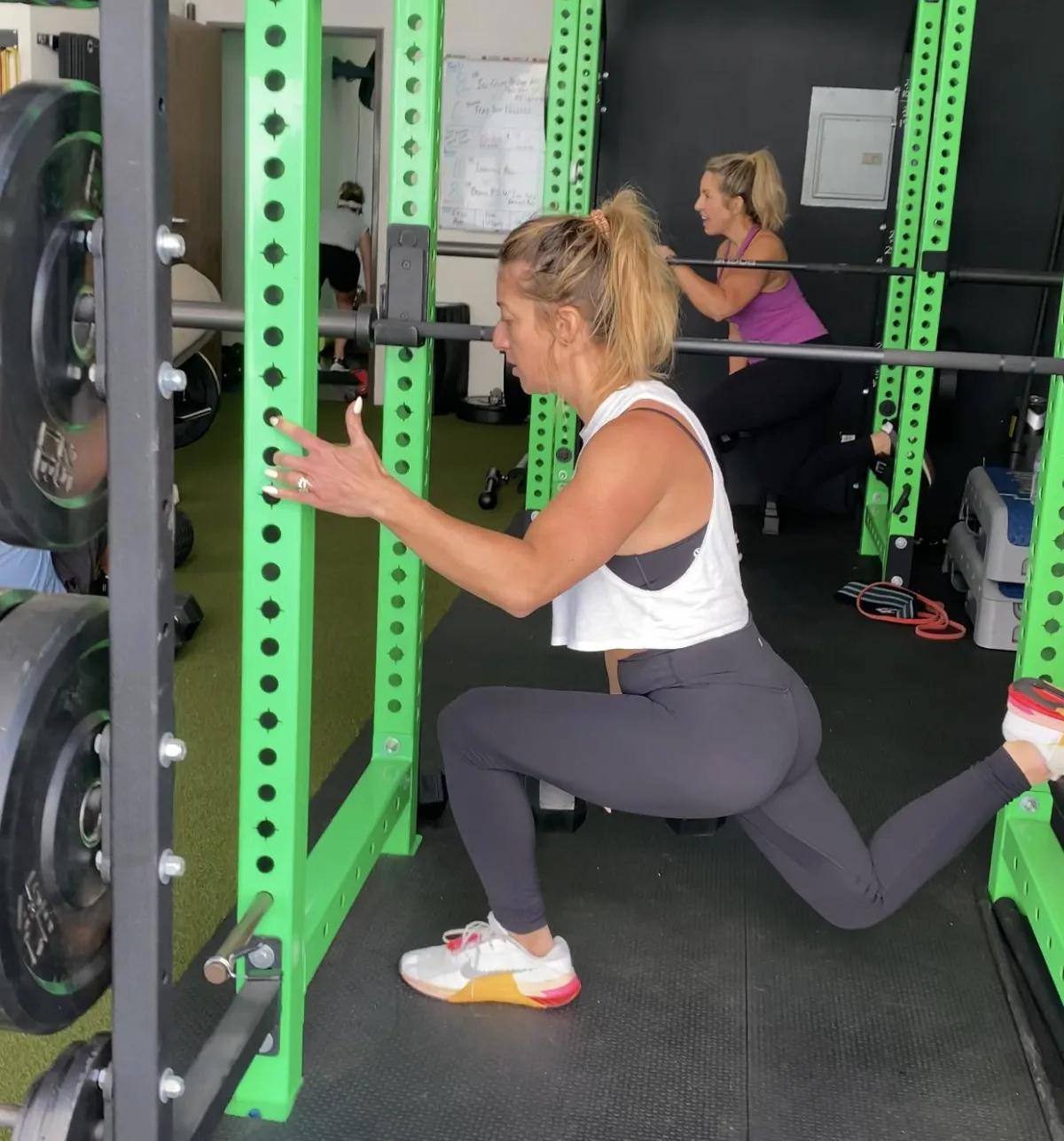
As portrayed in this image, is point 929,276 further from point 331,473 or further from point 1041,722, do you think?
point 331,473

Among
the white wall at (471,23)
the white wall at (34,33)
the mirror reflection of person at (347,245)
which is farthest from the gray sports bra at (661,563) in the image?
the mirror reflection of person at (347,245)

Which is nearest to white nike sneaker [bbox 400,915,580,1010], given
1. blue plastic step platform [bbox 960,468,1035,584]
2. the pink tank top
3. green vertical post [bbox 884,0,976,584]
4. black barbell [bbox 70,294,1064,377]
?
black barbell [bbox 70,294,1064,377]

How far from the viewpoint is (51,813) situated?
3.86 ft

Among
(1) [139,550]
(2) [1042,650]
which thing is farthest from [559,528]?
(2) [1042,650]

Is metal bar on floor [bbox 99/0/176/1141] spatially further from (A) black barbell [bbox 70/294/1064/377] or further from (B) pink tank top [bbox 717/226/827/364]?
(B) pink tank top [bbox 717/226/827/364]

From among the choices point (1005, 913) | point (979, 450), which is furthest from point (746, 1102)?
point (979, 450)

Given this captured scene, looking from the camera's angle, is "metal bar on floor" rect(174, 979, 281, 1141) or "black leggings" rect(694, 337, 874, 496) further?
"black leggings" rect(694, 337, 874, 496)

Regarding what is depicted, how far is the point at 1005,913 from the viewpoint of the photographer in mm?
2158

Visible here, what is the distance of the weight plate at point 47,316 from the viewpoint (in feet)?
3.50

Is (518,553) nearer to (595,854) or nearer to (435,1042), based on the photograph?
(435,1042)

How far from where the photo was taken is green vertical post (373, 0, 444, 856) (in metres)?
2.05

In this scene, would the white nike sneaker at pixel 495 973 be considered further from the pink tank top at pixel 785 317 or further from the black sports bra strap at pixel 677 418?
the pink tank top at pixel 785 317

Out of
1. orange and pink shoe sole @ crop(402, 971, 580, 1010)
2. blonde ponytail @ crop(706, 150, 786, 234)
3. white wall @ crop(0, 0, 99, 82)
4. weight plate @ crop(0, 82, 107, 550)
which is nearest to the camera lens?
→ weight plate @ crop(0, 82, 107, 550)

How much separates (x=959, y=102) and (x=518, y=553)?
114 inches
